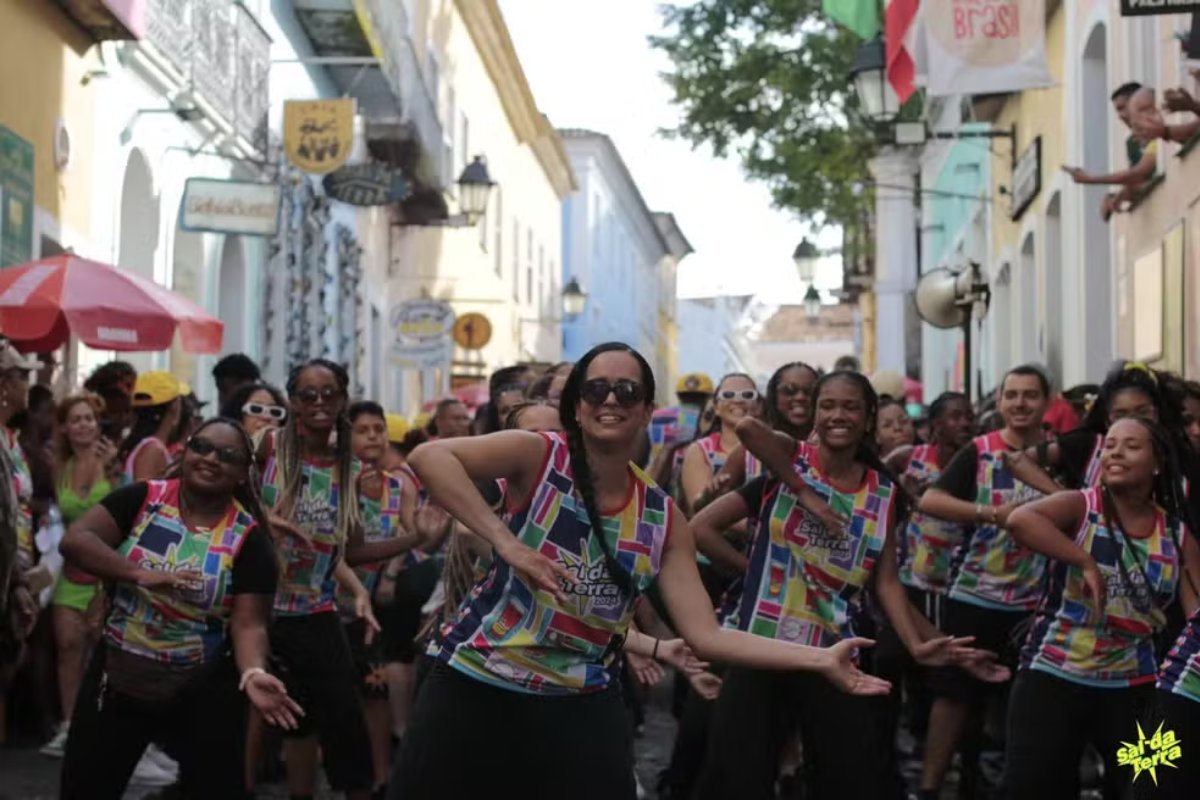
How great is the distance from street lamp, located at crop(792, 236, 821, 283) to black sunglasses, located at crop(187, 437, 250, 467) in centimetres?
2458

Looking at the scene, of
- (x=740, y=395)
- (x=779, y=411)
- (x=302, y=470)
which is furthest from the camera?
(x=740, y=395)

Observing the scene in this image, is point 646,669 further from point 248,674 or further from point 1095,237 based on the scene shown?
point 1095,237

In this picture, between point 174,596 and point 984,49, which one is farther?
point 984,49

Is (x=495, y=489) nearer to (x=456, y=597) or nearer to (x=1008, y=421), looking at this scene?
(x=456, y=597)

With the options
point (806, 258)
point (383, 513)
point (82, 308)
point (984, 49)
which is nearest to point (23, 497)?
point (383, 513)

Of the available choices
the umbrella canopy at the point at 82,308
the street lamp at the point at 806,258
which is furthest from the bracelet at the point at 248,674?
the street lamp at the point at 806,258

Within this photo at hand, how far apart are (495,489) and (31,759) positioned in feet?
16.3

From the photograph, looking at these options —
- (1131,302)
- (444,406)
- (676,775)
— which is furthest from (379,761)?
(1131,302)

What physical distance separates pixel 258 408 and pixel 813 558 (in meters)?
3.29

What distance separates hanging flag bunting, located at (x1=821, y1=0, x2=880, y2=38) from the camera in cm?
2055

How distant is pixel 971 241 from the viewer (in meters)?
30.5

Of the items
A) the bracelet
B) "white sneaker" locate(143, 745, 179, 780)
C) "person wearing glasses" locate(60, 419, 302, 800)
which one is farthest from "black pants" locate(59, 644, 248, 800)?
"white sneaker" locate(143, 745, 179, 780)

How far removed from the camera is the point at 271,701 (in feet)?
21.8

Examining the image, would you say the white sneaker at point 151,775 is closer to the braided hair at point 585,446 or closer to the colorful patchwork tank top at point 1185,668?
the braided hair at point 585,446
